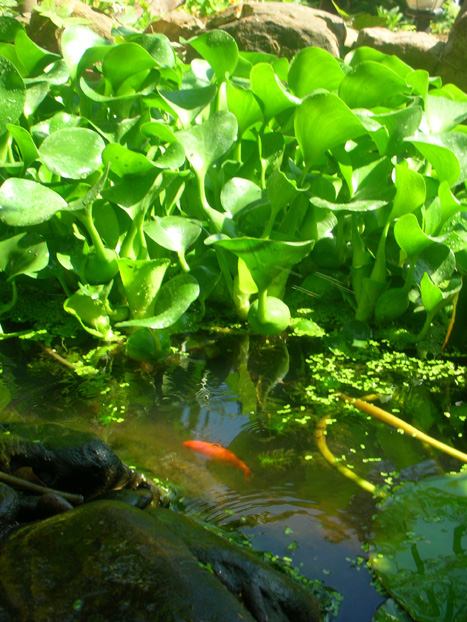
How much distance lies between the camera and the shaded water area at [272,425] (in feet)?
4.61

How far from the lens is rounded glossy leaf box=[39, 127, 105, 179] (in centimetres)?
212

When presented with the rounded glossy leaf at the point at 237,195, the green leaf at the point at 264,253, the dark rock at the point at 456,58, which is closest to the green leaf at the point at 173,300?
the green leaf at the point at 264,253

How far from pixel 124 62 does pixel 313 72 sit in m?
0.83

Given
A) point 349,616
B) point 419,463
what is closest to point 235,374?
point 419,463

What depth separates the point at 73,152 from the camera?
218 centimetres

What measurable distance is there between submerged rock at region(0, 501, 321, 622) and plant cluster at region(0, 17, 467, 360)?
887 mm

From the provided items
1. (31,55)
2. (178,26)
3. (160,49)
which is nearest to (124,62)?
(160,49)

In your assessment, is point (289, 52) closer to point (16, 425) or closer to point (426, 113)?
point (426, 113)

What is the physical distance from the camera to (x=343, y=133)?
2223 millimetres

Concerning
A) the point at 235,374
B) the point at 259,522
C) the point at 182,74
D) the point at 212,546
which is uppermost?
the point at 182,74

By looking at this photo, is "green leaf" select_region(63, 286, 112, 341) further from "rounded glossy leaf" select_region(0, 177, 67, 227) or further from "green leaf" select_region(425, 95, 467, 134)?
"green leaf" select_region(425, 95, 467, 134)

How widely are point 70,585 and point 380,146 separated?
80.5 inches

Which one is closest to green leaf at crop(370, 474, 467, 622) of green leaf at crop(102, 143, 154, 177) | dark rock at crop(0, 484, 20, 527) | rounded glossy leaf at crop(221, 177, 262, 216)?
dark rock at crop(0, 484, 20, 527)

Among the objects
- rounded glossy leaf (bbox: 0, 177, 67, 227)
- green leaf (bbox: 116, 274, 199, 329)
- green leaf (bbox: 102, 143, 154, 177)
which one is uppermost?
green leaf (bbox: 102, 143, 154, 177)
